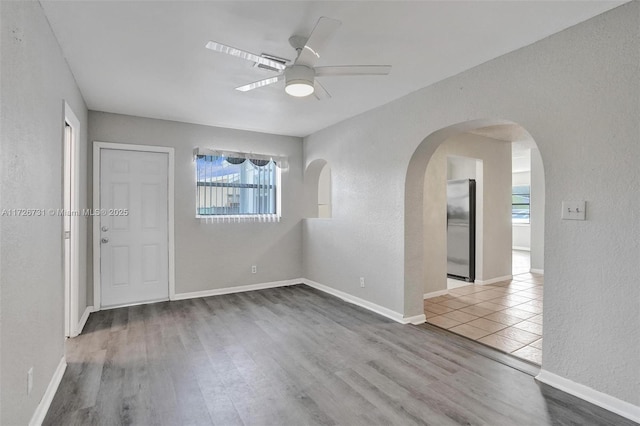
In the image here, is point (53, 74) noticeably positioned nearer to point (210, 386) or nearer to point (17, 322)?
point (17, 322)

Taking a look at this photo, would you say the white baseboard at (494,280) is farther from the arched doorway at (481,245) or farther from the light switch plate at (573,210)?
the light switch plate at (573,210)

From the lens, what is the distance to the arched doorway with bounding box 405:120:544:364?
3.39m

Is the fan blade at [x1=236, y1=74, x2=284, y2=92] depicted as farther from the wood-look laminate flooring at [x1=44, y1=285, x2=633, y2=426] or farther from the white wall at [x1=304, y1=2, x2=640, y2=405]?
the wood-look laminate flooring at [x1=44, y1=285, x2=633, y2=426]

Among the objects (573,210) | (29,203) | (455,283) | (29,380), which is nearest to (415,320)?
(573,210)

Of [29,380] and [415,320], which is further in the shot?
[415,320]

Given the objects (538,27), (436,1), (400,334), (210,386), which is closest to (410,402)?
(400,334)

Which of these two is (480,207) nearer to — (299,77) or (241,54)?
(299,77)

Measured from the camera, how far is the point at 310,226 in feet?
17.7

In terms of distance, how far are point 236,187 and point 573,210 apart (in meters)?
4.18

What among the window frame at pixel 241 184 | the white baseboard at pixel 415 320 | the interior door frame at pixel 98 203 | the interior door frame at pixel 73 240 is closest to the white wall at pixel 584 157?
the white baseboard at pixel 415 320

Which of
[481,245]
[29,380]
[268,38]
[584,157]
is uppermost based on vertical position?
[268,38]

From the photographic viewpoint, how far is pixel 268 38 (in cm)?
236

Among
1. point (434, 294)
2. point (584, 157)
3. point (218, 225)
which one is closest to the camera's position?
point (584, 157)

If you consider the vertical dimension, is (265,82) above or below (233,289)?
above
